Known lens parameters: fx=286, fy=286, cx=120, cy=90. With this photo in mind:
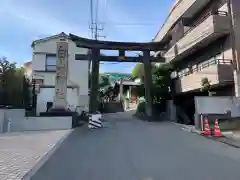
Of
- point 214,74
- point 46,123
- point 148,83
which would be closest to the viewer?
point 214,74

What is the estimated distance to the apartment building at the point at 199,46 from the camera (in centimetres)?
1788

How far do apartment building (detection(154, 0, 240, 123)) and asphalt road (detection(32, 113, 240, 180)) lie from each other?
708 centimetres

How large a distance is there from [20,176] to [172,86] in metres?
21.1

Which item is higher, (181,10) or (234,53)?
(181,10)

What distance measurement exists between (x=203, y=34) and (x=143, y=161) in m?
13.2

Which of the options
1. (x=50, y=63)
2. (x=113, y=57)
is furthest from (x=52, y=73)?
(x=113, y=57)

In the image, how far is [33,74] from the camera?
1197 inches

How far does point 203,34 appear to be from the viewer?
1928 cm

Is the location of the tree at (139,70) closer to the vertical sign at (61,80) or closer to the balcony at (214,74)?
the balcony at (214,74)

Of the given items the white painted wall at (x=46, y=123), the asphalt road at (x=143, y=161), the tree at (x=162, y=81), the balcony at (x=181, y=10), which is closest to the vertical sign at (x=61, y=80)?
the white painted wall at (x=46, y=123)

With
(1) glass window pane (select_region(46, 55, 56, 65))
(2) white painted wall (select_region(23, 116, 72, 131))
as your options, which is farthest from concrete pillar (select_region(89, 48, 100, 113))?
(1) glass window pane (select_region(46, 55, 56, 65))

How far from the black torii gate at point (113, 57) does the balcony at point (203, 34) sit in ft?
8.14

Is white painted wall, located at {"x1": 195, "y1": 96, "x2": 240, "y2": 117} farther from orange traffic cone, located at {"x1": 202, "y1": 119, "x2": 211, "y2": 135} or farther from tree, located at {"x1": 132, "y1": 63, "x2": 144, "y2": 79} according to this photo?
tree, located at {"x1": 132, "y1": 63, "x2": 144, "y2": 79}

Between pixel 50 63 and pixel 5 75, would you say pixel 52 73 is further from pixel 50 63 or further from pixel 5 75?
pixel 5 75
